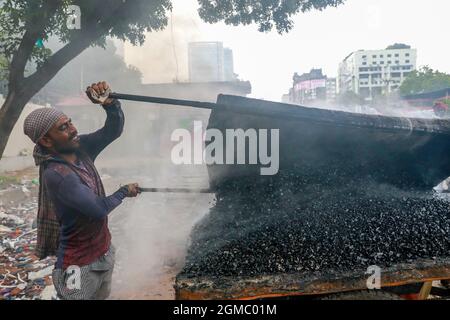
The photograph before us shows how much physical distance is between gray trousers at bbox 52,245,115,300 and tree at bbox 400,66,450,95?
141 feet

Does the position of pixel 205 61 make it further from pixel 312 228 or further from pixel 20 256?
pixel 312 228

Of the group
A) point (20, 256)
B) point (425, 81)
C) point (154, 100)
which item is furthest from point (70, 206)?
point (425, 81)

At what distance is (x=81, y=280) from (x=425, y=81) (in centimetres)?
4661

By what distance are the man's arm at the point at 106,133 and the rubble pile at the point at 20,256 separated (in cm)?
251

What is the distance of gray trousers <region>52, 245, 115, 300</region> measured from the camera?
2180 mm

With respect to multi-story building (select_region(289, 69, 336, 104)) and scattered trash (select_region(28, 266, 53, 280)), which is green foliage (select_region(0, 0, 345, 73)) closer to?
scattered trash (select_region(28, 266, 53, 280))

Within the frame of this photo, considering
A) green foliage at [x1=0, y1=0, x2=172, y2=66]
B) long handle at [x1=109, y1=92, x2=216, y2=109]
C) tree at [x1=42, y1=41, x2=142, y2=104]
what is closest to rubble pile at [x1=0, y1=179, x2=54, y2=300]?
long handle at [x1=109, y1=92, x2=216, y2=109]

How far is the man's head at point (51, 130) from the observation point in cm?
206

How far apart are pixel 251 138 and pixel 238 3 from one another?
4797 mm

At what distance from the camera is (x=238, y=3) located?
6.41 metres

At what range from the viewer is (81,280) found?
221cm
